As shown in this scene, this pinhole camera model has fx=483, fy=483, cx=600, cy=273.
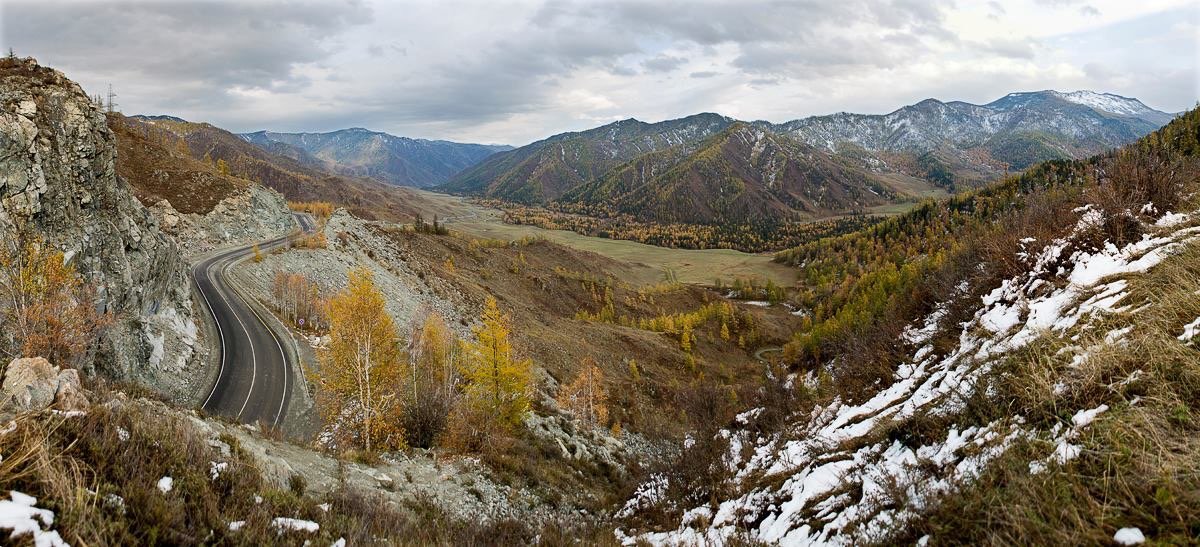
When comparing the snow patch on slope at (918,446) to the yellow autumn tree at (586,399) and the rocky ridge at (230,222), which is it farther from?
the rocky ridge at (230,222)

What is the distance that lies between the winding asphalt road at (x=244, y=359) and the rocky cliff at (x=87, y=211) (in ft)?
9.03

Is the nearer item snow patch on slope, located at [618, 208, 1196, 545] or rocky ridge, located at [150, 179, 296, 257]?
snow patch on slope, located at [618, 208, 1196, 545]

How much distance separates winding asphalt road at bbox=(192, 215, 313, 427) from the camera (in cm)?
2777

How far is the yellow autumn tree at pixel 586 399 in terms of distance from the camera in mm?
39375

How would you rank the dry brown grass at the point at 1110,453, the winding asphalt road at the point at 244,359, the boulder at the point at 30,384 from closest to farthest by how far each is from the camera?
the dry brown grass at the point at 1110,453 → the boulder at the point at 30,384 → the winding asphalt road at the point at 244,359

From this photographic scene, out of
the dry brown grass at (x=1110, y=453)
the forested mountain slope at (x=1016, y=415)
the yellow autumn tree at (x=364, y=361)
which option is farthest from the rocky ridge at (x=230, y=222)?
the dry brown grass at (x=1110, y=453)

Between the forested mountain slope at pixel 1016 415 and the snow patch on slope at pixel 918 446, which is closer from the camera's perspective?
the forested mountain slope at pixel 1016 415

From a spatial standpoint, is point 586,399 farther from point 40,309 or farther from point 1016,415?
point 1016,415

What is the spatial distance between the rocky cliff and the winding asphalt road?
2.75 meters

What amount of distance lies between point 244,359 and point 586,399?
2490 centimetres

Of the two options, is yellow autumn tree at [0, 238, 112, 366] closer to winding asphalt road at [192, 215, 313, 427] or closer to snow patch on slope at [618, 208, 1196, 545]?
winding asphalt road at [192, 215, 313, 427]

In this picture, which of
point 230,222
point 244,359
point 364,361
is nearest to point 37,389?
point 364,361

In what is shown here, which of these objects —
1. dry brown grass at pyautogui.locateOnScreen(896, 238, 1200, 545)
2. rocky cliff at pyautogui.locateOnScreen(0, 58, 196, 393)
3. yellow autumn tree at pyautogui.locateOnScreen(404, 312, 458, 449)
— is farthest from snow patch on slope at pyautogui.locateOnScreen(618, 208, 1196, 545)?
rocky cliff at pyautogui.locateOnScreen(0, 58, 196, 393)

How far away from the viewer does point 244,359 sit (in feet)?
109
